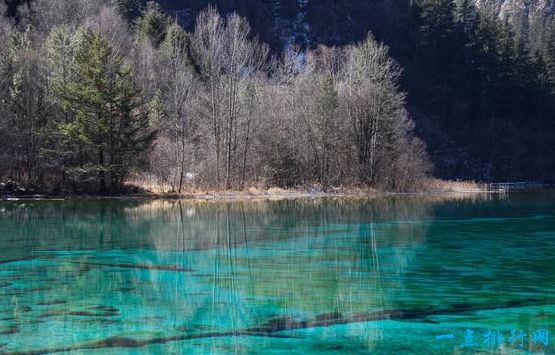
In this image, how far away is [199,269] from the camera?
1327 centimetres

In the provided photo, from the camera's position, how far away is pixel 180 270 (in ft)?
42.8

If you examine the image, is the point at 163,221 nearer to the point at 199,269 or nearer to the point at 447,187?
the point at 199,269

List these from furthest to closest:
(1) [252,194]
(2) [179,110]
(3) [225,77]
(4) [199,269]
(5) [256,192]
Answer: (2) [179,110] → (3) [225,77] → (5) [256,192] → (1) [252,194] → (4) [199,269]

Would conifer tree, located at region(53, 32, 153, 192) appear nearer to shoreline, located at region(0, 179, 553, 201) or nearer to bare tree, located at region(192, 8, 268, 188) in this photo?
shoreline, located at region(0, 179, 553, 201)

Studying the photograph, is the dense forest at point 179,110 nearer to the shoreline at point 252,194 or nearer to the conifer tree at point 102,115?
the conifer tree at point 102,115

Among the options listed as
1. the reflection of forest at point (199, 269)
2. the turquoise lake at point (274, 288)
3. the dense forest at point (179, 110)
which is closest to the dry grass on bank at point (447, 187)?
the dense forest at point (179, 110)

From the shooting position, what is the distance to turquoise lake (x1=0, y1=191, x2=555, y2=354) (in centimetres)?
803

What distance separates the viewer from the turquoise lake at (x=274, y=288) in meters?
8.03

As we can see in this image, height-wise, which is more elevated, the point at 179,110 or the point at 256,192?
the point at 179,110

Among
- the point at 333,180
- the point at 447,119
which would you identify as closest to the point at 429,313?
the point at 333,180

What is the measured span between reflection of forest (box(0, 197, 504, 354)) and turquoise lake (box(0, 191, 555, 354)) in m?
0.04

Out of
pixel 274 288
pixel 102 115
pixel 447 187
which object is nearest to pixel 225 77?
A: pixel 102 115

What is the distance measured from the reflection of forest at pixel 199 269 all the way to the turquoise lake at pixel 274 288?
1.8 inches

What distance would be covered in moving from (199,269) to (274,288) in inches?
98.2
